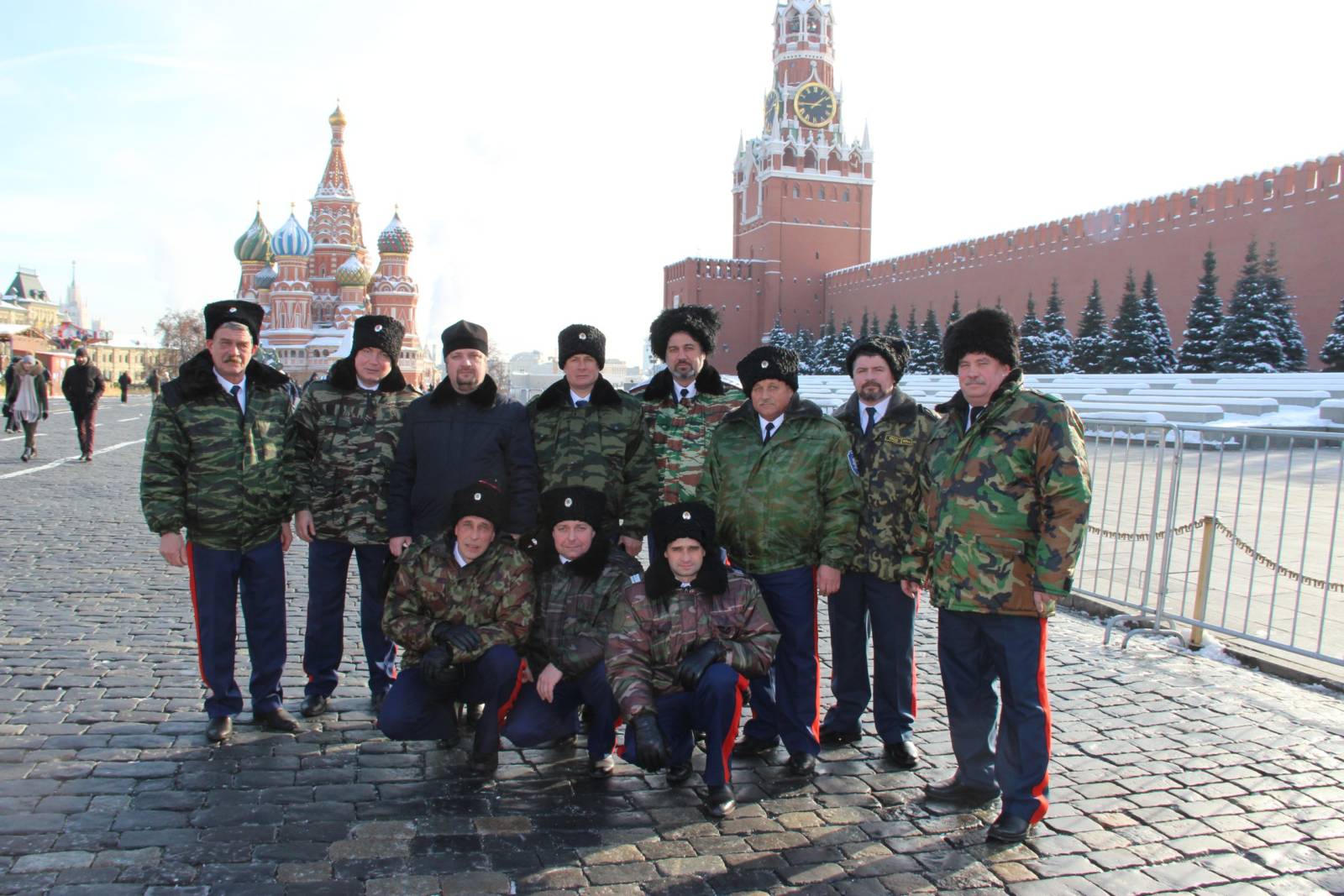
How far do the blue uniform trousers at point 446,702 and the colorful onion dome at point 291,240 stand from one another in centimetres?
4932

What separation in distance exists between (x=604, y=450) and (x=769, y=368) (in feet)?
2.50

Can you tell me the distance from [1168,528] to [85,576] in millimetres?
6627

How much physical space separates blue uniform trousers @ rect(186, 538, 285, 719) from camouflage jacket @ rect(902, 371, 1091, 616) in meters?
2.49

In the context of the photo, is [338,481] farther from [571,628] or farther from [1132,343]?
[1132,343]

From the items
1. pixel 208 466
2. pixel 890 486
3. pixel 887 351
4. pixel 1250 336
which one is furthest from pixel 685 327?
pixel 1250 336

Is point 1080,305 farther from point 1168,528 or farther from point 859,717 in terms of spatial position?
point 859,717

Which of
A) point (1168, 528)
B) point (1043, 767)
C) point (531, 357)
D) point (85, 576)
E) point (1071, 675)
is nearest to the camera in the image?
point (1043, 767)

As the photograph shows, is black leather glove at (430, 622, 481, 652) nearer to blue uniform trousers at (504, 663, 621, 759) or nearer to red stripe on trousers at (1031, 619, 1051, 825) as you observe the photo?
blue uniform trousers at (504, 663, 621, 759)

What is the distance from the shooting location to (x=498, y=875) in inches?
101

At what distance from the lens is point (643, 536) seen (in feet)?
12.4

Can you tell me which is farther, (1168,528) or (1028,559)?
(1168,528)

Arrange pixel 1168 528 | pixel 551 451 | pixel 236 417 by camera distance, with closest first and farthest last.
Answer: pixel 236 417 → pixel 551 451 → pixel 1168 528

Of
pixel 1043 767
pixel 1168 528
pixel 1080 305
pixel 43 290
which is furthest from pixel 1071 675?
pixel 43 290

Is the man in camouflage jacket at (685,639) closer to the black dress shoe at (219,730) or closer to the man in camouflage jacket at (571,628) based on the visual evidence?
the man in camouflage jacket at (571,628)
